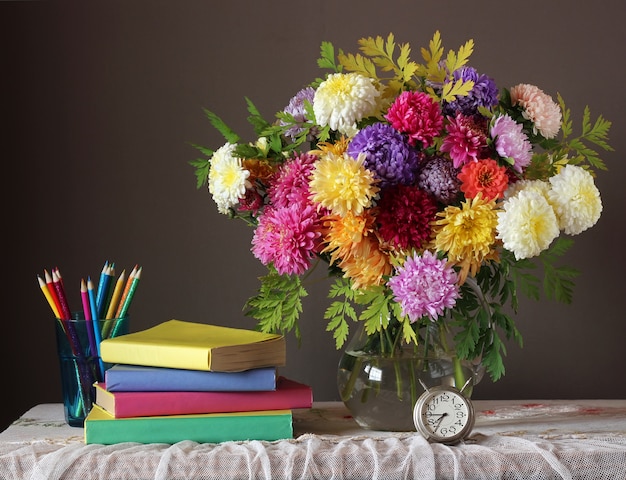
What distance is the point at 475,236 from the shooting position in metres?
0.94

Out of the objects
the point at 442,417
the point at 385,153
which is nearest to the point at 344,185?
the point at 385,153

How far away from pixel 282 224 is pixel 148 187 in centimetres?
47

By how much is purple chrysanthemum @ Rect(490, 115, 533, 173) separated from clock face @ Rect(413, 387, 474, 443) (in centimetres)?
28

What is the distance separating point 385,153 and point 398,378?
11.4 inches

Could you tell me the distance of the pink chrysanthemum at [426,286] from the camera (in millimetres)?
933

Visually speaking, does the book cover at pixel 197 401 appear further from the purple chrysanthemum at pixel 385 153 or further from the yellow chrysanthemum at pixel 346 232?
the purple chrysanthemum at pixel 385 153

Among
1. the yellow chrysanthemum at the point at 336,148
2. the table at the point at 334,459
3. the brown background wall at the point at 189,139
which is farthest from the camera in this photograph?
the brown background wall at the point at 189,139

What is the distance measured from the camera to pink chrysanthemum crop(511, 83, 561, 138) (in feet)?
3.34

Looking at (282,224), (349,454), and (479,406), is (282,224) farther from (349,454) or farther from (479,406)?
(479,406)

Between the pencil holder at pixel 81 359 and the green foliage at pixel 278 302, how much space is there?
21cm

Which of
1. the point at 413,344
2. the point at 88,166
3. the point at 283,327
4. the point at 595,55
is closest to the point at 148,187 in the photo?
the point at 88,166

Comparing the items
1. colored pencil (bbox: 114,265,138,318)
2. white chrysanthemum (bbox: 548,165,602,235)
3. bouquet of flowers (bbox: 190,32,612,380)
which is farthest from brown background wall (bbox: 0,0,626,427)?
white chrysanthemum (bbox: 548,165,602,235)

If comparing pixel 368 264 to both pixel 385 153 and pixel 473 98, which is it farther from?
pixel 473 98

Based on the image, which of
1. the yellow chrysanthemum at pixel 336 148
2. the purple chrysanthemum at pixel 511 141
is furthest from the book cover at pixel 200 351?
the purple chrysanthemum at pixel 511 141
